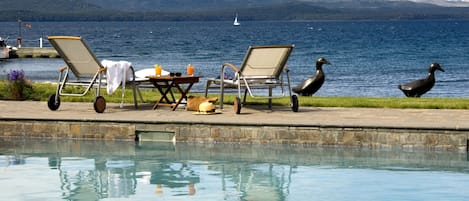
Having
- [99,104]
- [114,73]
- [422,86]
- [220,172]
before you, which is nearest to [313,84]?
[422,86]

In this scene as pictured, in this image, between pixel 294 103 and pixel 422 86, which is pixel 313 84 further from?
pixel 294 103

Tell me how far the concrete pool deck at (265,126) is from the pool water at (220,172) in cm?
14

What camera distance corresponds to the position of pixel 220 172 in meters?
10.2

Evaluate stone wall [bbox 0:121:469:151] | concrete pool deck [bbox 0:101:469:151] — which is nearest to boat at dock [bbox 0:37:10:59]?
concrete pool deck [bbox 0:101:469:151]

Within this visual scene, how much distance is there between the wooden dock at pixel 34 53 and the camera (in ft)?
195

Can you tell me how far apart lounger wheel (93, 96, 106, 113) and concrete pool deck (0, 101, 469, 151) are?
0.27ft

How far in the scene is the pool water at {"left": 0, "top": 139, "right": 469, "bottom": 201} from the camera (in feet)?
29.6

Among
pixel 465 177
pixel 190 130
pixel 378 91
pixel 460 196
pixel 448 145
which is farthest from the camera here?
pixel 378 91

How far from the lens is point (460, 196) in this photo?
29.0 ft

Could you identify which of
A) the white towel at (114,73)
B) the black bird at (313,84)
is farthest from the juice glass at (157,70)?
the black bird at (313,84)

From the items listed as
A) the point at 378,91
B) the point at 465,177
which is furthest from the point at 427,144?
the point at 378,91

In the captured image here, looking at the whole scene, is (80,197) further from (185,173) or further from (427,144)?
(427,144)

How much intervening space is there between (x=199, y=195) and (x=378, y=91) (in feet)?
76.6

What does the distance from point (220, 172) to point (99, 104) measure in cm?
296
